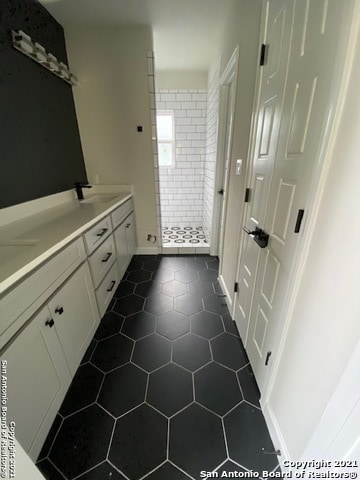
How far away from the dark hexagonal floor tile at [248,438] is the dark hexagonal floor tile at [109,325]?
3.33 feet

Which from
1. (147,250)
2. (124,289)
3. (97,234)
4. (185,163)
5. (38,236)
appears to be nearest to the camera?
(38,236)

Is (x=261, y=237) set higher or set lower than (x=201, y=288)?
higher

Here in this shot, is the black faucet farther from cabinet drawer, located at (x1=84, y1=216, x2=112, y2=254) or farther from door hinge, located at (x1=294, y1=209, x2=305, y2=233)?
door hinge, located at (x1=294, y1=209, x2=305, y2=233)

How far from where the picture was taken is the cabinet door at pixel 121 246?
2.10 meters

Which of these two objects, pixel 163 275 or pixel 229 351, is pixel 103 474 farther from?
pixel 163 275

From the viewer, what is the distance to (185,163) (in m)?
3.73

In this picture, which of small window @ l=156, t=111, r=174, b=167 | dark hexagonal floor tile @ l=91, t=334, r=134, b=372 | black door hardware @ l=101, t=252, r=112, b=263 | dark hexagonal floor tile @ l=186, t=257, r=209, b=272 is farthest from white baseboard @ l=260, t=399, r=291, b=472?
small window @ l=156, t=111, r=174, b=167

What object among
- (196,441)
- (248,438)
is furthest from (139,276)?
(248,438)

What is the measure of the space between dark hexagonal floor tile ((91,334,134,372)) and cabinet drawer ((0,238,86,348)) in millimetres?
696

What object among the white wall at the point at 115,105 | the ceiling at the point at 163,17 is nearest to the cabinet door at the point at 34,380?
the white wall at the point at 115,105

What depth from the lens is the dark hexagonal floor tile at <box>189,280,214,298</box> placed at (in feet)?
6.93

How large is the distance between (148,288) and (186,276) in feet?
1.59

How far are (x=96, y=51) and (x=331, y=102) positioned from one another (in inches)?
102

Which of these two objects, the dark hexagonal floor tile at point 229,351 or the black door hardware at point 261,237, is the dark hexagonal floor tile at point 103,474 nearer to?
the dark hexagonal floor tile at point 229,351
